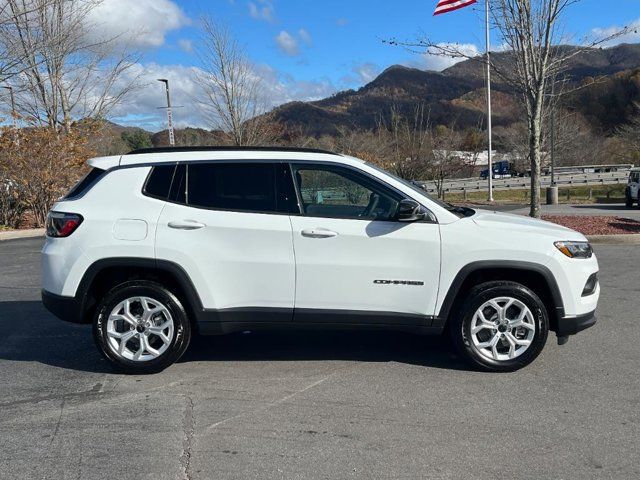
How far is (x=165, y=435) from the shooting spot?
3646 millimetres

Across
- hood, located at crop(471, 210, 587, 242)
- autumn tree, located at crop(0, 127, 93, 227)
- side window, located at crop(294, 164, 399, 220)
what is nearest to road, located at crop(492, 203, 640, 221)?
autumn tree, located at crop(0, 127, 93, 227)

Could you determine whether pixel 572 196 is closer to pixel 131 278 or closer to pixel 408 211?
pixel 408 211

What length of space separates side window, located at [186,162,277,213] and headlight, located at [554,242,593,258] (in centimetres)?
234

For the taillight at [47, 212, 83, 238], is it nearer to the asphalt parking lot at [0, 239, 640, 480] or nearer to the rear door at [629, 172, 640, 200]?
the asphalt parking lot at [0, 239, 640, 480]

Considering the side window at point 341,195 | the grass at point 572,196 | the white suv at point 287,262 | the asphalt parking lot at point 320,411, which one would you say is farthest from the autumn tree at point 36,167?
the grass at point 572,196

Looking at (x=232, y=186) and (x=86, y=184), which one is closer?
(x=232, y=186)

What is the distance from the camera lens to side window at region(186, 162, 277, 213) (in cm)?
461

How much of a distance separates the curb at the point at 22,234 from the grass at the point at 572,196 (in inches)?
808

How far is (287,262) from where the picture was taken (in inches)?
178

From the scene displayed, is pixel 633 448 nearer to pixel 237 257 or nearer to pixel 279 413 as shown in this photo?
pixel 279 413

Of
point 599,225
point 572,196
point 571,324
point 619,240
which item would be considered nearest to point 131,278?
point 571,324

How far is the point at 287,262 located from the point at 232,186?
786 mm

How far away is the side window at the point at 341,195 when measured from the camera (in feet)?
15.1

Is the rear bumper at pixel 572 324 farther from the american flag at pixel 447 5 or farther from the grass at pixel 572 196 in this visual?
the grass at pixel 572 196
